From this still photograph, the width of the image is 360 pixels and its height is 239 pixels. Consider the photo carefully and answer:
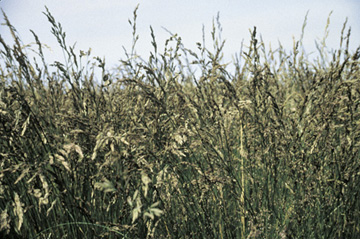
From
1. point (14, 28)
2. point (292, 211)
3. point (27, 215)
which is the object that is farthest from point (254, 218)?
point (14, 28)

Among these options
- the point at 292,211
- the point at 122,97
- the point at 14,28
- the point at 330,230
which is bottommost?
the point at 330,230

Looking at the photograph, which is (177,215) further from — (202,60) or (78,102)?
(202,60)

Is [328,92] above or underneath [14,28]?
underneath

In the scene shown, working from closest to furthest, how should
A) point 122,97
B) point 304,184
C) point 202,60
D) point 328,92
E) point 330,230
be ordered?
point 304,184 → point 330,230 → point 328,92 → point 202,60 → point 122,97

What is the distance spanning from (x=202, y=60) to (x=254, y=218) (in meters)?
A: 1.04

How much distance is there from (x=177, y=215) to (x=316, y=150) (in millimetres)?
858

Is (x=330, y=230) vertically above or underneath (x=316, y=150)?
underneath

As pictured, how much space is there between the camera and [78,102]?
1.65m

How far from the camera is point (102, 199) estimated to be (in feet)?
5.34

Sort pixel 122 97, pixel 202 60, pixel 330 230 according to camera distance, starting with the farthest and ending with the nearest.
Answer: pixel 122 97, pixel 202 60, pixel 330 230

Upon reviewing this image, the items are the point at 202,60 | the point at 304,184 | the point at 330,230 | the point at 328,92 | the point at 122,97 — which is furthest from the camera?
the point at 122,97

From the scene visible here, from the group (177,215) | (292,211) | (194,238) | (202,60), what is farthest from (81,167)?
(292,211)

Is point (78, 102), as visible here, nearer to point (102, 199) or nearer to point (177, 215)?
point (102, 199)

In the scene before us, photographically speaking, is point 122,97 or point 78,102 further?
point 122,97
